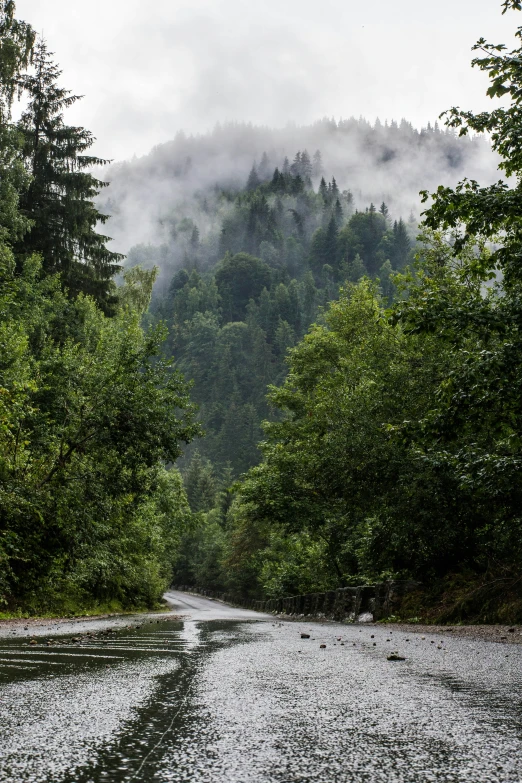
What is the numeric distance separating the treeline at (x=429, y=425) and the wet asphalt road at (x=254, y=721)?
193 inches

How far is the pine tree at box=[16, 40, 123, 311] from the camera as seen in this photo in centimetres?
3275

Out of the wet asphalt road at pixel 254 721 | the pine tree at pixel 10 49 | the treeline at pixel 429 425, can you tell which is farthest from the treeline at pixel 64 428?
the wet asphalt road at pixel 254 721

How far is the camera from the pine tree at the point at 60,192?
32750 mm

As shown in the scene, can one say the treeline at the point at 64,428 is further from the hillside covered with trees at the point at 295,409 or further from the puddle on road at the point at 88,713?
the puddle on road at the point at 88,713

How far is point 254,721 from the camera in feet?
9.95

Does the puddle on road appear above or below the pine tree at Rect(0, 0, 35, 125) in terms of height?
below

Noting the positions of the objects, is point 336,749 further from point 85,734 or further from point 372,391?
point 372,391

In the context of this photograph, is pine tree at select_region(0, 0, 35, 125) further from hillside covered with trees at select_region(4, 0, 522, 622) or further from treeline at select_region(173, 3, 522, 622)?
treeline at select_region(173, 3, 522, 622)

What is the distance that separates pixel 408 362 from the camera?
21203mm

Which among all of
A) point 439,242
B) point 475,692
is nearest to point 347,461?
point 439,242

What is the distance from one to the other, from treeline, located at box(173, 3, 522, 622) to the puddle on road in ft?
19.5

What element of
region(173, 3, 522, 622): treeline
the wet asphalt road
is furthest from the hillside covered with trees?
the wet asphalt road

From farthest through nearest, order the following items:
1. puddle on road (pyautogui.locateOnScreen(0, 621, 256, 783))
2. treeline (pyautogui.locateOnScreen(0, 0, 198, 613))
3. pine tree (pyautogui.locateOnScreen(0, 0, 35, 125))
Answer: pine tree (pyautogui.locateOnScreen(0, 0, 35, 125))
treeline (pyautogui.locateOnScreen(0, 0, 198, 613))
puddle on road (pyautogui.locateOnScreen(0, 621, 256, 783))

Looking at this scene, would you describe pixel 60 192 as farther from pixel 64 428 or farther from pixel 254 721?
pixel 254 721
